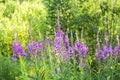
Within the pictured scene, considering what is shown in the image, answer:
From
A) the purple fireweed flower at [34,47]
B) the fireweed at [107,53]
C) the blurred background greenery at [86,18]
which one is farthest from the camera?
the blurred background greenery at [86,18]

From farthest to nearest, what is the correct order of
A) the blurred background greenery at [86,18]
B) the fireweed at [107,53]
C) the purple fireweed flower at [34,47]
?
the blurred background greenery at [86,18] < the purple fireweed flower at [34,47] < the fireweed at [107,53]

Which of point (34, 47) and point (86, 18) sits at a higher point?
point (86, 18)

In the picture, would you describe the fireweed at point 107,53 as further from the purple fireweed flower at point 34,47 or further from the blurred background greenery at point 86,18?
the blurred background greenery at point 86,18

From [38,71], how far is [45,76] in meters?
0.15

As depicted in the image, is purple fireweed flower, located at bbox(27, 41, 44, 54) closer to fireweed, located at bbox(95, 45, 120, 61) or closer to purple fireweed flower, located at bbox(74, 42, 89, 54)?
purple fireweed flower, located at bbox(74, 42, 89, 54)

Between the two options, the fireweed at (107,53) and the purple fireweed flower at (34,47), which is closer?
the fireweed at (107,53)

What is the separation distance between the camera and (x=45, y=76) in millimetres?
4930

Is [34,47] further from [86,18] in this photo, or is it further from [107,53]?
[86,18]

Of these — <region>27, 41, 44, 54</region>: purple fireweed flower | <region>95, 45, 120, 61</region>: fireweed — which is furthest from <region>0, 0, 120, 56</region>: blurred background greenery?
<region>95, 45, 120, 61</region>: fireweed

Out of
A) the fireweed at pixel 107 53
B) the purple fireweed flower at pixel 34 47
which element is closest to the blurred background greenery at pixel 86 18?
the purple fireweed flower at pixel 34 47

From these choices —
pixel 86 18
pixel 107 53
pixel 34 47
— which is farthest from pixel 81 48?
pixel 86 18

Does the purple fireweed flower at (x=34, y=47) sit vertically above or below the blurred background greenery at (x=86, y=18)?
below

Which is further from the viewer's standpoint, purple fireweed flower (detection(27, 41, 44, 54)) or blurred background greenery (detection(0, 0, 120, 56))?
blurred background greenery (detection(0, 0, 120, 56))

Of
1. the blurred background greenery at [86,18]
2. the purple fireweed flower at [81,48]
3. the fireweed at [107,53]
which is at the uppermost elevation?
the blurred background greenery at [86,18]
